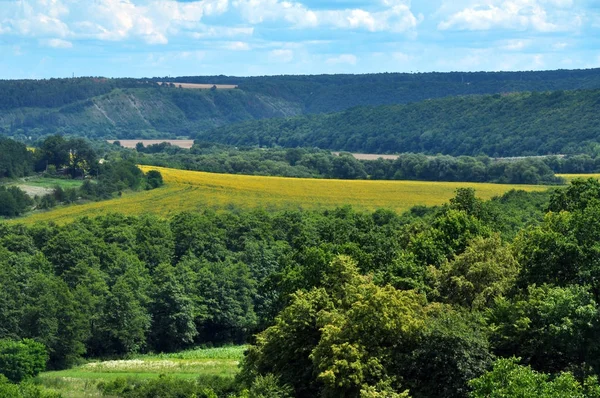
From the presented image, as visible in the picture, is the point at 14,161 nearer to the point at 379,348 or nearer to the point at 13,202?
the point at 13,202

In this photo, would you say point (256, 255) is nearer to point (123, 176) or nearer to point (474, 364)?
point (123, 176)

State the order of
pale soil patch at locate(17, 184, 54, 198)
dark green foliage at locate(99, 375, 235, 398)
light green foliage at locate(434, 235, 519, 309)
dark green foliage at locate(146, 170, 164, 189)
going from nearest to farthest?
1. light green foliage at locate(434, 235, 519, 309)
2. dark green foliage at locate(99, 375, 235, 398)
3. pale soil patch at locate(17, 184, 54, 198)
4. dark green foliage at locate(146, 170, 164, 189)

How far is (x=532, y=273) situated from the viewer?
5297 cm

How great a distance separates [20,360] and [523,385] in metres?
45.0

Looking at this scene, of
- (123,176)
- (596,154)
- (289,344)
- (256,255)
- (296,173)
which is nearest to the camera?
(289,344)

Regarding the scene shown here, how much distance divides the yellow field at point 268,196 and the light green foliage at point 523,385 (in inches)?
3212

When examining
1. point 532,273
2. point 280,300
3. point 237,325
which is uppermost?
point 532,273

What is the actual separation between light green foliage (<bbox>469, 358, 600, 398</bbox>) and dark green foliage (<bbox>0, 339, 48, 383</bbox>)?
41563 mm

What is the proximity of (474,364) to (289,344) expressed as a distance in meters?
10.4

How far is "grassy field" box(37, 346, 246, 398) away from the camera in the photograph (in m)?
71.9

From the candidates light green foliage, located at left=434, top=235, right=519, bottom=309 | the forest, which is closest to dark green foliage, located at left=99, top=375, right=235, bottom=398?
light green foliage, located at left=434, top=235, right=519, bottom=309

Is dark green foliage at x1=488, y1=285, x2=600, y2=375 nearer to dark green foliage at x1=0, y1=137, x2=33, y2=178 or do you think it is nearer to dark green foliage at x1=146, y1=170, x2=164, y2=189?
dark green foliage at x1=146, y1=170, x2=164, y2=189

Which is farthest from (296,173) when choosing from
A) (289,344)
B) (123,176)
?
(289,344)

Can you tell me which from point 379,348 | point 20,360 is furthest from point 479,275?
point 20,360
